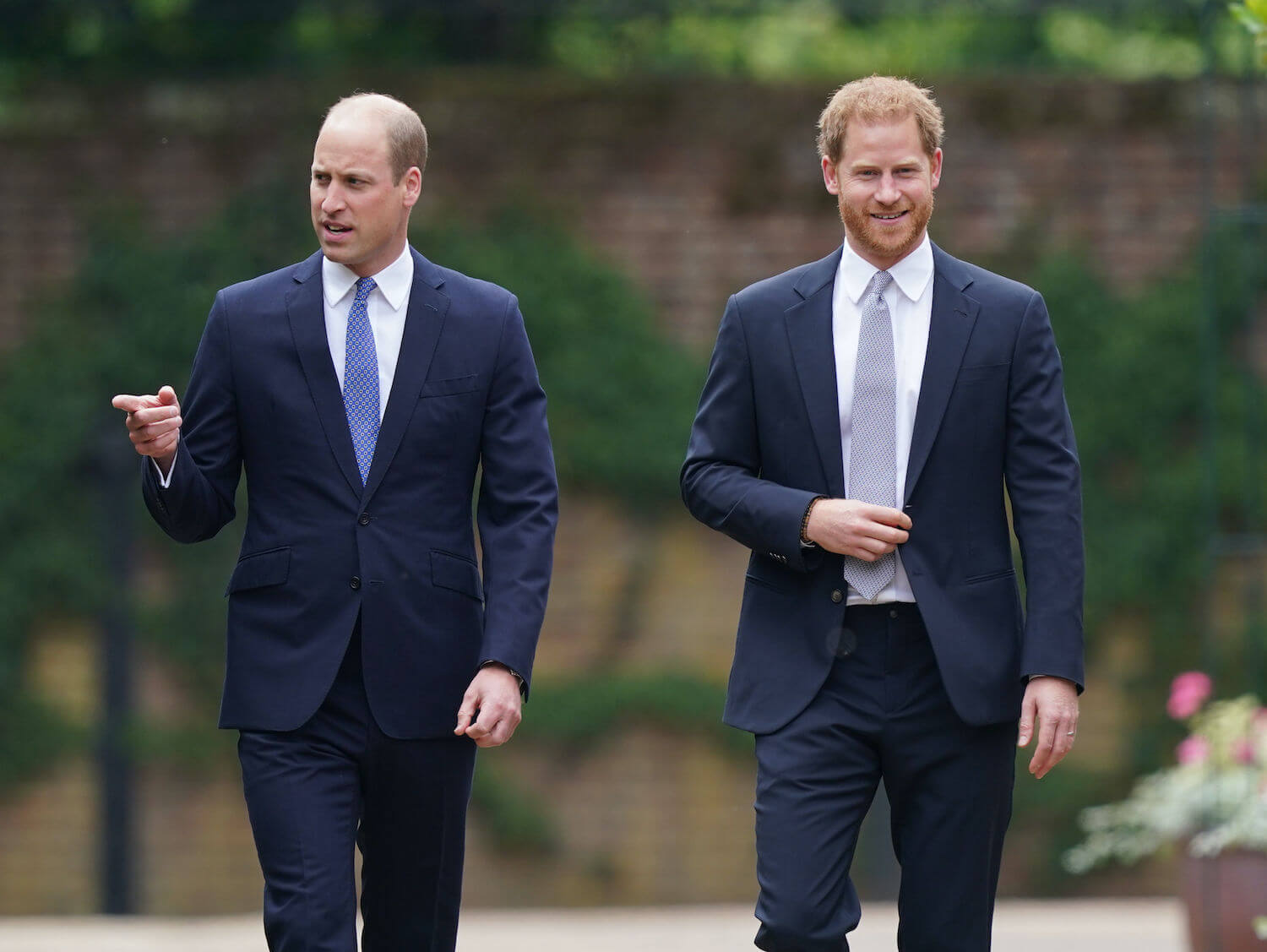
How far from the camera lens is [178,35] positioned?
802cm

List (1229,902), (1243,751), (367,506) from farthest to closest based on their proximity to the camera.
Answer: (1243,751)
(1229,902)
(367,506)

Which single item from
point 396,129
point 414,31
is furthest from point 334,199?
point 414,31

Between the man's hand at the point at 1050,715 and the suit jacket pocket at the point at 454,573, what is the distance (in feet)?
3.51

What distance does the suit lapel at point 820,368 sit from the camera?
11.8 ft

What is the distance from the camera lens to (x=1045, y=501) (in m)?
3.54

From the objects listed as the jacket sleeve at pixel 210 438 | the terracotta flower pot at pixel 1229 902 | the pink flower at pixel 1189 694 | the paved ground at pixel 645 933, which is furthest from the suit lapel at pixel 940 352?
the pink flower at pixel 1189 694

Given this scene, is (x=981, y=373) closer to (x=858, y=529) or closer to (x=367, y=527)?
(x=858, y=529)

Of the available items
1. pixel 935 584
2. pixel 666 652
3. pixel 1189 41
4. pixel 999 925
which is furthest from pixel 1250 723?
pixel 1189 41

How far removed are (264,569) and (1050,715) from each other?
148 centimetres

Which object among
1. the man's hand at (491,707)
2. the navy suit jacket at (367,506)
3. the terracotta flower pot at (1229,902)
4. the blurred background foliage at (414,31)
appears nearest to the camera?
the man's hand at (491,707)

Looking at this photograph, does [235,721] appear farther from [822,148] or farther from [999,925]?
[999,925]

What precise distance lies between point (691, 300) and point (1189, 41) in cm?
344

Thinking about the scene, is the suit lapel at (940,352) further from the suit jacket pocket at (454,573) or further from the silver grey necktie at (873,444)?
the suit jacket pocket at (454,573)

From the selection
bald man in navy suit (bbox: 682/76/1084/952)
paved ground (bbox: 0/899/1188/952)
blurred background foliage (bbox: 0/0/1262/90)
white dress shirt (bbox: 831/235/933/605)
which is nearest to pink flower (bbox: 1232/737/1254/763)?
paved ground (bbox: 0/899/1188/952)
